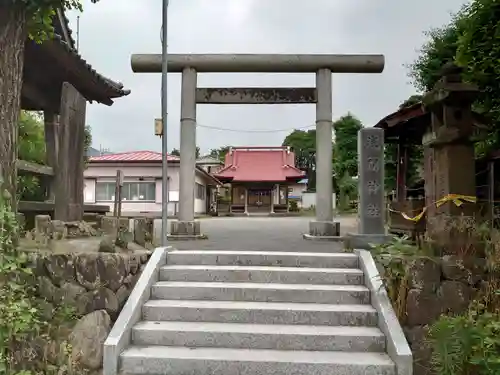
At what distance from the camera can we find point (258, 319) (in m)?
4.73

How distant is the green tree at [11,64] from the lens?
4633 millimetres

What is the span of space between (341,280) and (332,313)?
2.23 feet

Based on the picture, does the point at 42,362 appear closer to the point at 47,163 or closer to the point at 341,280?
the point at 341,280

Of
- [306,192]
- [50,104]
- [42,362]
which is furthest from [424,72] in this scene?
[306,192]

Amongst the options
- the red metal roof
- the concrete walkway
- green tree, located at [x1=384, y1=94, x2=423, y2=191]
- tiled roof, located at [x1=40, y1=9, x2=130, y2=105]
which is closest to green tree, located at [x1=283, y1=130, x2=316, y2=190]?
the red metal roof

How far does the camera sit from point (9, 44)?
4.74m

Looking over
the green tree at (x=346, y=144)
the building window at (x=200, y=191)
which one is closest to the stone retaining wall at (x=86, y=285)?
the green tree at (x=346, y=144)

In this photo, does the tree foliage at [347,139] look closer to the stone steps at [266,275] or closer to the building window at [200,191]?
the building window at [200,191]

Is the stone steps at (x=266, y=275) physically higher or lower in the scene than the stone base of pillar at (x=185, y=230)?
lower

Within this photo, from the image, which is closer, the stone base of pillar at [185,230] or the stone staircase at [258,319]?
the stone staircase at [258,319]

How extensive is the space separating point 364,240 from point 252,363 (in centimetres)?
274

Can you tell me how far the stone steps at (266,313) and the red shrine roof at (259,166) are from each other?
26271 mm

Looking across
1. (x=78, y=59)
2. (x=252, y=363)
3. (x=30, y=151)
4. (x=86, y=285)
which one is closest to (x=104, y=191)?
(x=30, y=151)

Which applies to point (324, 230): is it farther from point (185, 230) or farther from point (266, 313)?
point (266, 313)
